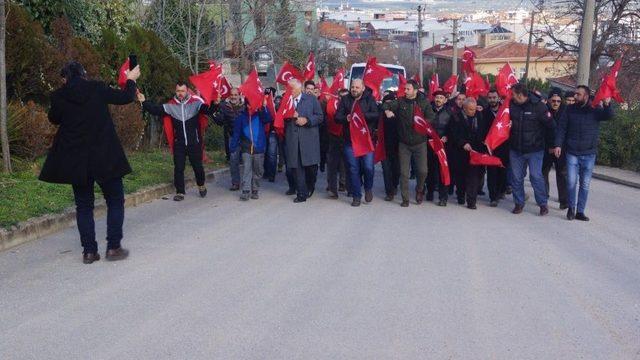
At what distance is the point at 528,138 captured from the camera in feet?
35.1

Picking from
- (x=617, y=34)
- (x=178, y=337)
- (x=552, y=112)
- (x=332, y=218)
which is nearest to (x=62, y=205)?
(x=332, y=218)

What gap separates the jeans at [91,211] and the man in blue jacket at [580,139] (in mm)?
5924

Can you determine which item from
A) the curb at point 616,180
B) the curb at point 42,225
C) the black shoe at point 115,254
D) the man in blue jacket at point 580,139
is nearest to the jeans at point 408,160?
the man in blue jacket at point 580,139

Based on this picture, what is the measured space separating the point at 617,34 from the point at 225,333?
3294 centimetres

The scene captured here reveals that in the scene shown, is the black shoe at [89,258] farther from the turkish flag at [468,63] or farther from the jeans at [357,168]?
the turkish flag at [468,63]

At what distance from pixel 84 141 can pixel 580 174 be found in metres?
6.59

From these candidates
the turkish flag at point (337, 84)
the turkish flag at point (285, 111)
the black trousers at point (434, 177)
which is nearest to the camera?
the turkish flag at point (285, 111)

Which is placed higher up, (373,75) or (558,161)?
(373,75)

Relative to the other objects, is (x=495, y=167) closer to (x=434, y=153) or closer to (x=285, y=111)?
(x=434, y=153)

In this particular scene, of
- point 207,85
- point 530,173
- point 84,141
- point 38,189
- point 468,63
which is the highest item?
point 84,141

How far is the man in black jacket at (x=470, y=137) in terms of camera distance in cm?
1127

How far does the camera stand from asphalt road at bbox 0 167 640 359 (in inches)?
210

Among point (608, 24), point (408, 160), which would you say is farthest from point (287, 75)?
point (608, 24)

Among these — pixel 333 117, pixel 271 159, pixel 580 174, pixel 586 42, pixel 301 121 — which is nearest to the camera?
pixel 580 174
